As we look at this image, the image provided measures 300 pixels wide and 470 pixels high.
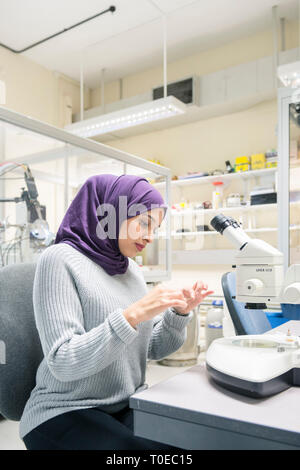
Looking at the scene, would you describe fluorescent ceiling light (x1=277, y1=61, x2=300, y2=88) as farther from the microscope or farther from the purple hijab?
the microscope

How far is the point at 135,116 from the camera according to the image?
3914 millimetres

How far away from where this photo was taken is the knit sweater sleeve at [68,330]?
80 centimetres

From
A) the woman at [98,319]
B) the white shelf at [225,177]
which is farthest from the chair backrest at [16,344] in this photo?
the white shelf at [225,177]

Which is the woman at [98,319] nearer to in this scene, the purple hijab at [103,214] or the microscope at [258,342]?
the purple hijab at [103,214]

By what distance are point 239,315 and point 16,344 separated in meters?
0.80

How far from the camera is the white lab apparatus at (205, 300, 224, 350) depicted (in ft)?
9.96

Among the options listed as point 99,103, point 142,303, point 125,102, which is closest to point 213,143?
point 125,102

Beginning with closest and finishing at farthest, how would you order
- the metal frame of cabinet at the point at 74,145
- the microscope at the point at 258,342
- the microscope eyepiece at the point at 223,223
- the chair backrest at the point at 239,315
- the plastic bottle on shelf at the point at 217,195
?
1. the microscope at the point at 258,342
2. the microscope eyepiece at the point at 223,223
3. the chair backrest at the point at 239,315
4. the metal frame of cabinet at the point at 74,145
5. the plastic bottle on shelf at the point at 217,195

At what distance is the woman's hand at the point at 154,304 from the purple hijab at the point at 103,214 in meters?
0.27

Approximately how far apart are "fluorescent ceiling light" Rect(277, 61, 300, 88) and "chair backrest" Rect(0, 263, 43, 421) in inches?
107

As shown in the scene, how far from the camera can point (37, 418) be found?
898 millimetres

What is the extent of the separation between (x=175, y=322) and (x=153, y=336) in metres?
0.11

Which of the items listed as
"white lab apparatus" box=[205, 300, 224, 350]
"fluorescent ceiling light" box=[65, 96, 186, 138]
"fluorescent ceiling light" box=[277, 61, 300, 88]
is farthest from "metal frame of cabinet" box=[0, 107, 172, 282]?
"fluorescent ceiling light" box=[277, 61, 300, 88]

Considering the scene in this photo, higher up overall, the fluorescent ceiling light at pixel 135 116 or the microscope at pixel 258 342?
the fluorescent ceiling light at pixel 135 116
